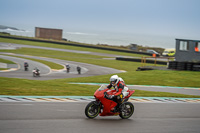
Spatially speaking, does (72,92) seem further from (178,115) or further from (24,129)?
(24,129)

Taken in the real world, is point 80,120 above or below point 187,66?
below

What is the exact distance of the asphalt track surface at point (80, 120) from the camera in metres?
8.75

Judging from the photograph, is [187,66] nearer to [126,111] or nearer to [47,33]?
[126,111]

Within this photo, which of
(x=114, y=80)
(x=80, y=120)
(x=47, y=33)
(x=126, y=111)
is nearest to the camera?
(x=80, y=120)

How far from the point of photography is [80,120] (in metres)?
9.98

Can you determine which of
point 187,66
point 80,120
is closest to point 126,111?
point 80,120

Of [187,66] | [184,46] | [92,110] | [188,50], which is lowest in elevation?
[92,110]

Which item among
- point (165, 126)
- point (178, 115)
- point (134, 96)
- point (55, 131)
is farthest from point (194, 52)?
point (55, 131)

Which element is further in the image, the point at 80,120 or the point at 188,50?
the point at 188,50

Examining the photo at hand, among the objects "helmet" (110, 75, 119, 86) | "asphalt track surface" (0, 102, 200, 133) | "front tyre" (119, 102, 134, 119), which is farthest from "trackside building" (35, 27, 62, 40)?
"helmet" (110, 75, 119, 86)

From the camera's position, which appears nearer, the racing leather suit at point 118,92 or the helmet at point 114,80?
the helmet at point 114,80

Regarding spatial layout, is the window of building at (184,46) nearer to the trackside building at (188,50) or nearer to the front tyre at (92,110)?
the trackside building at (188,50)

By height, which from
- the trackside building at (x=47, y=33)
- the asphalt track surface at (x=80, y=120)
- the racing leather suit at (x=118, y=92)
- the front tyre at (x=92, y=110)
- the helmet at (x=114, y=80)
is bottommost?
the asphalt track surface at (x=80, y=120)

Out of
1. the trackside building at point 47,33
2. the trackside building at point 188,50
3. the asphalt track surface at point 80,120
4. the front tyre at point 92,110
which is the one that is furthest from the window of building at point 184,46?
the trackside building at point 47,33
